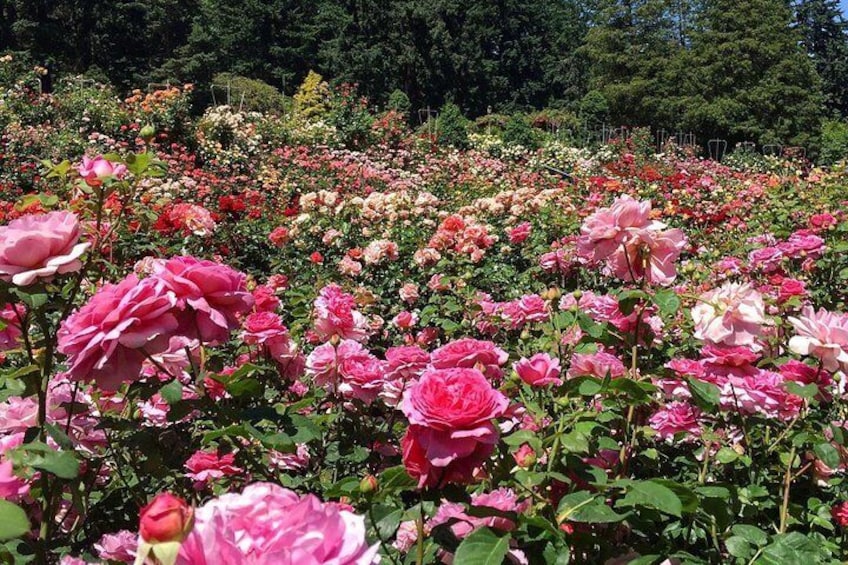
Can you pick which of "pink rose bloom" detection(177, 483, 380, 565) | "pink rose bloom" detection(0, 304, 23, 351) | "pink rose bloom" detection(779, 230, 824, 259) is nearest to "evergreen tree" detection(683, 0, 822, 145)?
"pink rose bloom" detection(779, 230, 824, 259)

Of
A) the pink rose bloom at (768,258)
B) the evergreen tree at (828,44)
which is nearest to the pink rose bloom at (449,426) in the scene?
the pink rose bloom at (768,258)

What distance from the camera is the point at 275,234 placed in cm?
336

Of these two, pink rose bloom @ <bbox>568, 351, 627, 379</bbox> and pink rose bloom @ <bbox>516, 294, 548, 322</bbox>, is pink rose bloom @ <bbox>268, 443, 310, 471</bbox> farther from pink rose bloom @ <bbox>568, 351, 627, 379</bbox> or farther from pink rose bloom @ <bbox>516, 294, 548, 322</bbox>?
pink rose bloom @ <bbox>516, 294, 548, 322</bbox>

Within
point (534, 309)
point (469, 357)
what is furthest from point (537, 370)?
point (534, 309)

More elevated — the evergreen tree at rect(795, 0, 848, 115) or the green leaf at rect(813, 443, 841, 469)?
the evergreen tree at rect(795, 0, 848, 115)

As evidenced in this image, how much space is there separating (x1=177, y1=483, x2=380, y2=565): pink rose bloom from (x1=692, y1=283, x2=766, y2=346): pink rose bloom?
0.69 meters

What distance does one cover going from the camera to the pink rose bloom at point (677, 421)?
113 cm

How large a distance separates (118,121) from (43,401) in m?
7.95

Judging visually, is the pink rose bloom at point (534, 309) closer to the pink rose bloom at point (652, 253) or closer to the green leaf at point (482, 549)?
the pink rose bloom at point (652, 253)

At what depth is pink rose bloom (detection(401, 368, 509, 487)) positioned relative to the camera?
0.63 m

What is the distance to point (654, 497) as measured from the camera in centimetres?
69

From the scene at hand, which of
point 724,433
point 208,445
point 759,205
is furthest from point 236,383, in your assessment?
point 759,205

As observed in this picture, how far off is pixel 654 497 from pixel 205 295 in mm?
499

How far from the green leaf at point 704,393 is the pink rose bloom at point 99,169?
80cm
